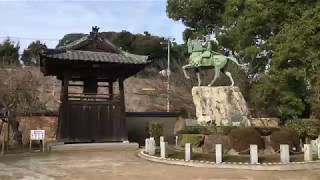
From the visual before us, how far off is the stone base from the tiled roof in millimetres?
5092

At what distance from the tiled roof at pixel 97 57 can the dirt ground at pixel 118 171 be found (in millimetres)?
8401

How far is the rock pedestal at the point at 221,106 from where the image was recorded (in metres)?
23.0

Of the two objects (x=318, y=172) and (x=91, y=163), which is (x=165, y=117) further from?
(x=318, y=172)

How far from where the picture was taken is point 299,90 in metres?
29.6

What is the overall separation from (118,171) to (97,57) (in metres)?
12.4

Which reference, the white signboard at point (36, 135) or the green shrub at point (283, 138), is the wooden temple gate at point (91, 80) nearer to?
the white signboard at point (36, 135)

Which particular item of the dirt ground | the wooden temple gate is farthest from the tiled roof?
the dirt ground

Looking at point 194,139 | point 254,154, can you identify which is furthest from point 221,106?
point 254,154

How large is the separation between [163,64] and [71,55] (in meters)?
33.1

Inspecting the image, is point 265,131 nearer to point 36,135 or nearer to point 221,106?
point 221,106

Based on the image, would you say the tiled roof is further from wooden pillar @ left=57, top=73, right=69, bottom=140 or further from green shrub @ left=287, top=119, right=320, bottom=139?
green shrub @ left=287, top=119, right=320, bottom=139

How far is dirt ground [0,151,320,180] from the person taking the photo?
13828mm

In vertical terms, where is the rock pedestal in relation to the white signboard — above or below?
above

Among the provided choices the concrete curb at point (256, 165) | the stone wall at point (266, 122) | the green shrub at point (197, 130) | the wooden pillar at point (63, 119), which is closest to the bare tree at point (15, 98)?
the wooden pillar at point (63, 119)
